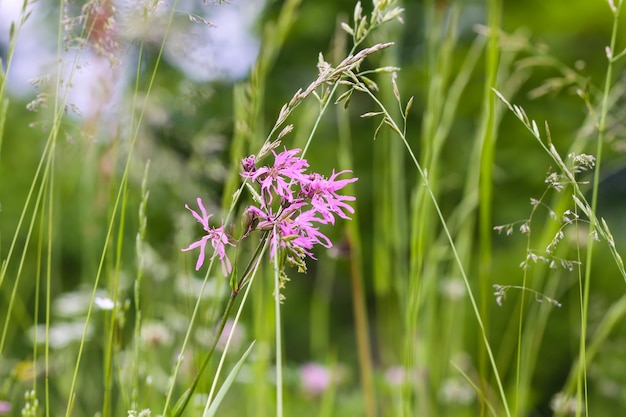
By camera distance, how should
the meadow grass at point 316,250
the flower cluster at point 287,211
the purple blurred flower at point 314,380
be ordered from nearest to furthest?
the flower cluster at point 287,211
the meadow grass at point 316,250
the purple blurred flower at point 314,380

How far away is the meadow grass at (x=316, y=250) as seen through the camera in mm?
567

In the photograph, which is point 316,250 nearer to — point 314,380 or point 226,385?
point 314,380

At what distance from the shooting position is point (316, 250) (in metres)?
5.36

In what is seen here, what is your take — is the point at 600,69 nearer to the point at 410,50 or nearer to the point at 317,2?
the point at 410,50

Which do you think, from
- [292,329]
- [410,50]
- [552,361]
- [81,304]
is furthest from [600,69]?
[81,304]

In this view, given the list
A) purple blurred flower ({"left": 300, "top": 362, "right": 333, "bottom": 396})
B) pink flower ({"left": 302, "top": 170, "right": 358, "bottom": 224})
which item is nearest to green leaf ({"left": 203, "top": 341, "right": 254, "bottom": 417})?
pink flower ({"left": 302, "top": 170, "right": 358, "bottom": 224})

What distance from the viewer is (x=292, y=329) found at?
5875 mm

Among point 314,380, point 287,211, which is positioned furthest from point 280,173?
point 314,380

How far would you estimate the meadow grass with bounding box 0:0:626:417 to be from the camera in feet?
1.86

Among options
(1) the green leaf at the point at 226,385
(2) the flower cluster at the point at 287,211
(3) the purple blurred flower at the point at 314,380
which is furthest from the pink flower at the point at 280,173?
(3) the purple blurred flower at the point at 314,380

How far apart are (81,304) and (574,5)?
16.1ft

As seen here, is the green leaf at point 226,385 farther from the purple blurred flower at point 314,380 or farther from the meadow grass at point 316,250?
the purple blurred flower at point 314,380

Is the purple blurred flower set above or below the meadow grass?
below

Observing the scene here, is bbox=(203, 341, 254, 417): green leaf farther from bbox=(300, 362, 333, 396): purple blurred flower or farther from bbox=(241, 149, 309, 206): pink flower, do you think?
bbox=(300, 362, 333, 396): purple blurred flower
